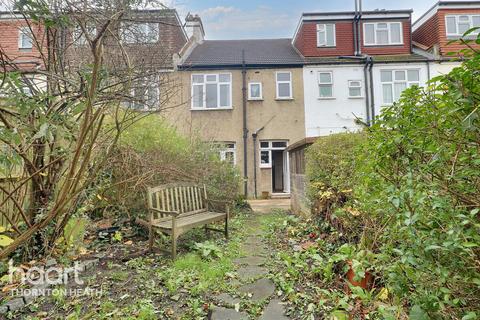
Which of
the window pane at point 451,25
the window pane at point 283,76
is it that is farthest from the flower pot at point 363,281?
the window pane at point 451,25

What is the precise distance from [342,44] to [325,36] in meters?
0.87

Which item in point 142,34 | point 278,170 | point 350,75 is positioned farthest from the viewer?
point 278,170

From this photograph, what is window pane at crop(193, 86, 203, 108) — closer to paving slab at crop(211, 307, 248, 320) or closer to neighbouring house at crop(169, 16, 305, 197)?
neighbouring house at crop(169, 16, 305, 197)

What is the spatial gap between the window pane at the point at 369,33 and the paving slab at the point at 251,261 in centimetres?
1268

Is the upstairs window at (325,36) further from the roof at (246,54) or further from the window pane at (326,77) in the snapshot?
the window pane at (326,77)

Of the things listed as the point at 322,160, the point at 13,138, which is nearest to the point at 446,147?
the point at 13,138

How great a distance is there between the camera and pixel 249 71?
485 inches

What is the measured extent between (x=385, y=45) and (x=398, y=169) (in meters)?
13.5

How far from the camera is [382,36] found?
12.9m

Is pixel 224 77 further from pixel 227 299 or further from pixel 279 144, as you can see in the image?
pixel 227 299

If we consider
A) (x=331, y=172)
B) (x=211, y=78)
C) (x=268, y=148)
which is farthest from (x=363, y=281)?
(x=211, y=78)

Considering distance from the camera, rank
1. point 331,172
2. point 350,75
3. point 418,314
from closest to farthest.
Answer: point 418,314 → point 331,172 → point 350,75

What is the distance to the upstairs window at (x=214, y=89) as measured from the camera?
12252 mm

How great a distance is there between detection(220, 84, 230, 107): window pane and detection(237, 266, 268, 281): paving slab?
9.67 metres
